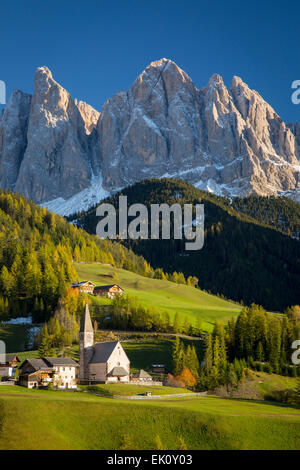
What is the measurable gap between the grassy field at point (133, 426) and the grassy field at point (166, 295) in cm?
8632

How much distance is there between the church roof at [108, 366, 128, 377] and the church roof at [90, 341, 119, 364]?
6.89 ft

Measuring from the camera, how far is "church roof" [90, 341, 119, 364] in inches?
3415

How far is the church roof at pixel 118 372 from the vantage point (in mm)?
85125

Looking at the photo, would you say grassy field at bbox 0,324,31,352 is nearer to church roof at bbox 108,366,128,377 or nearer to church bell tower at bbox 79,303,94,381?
church bell tower at bbox 79,303,94,381

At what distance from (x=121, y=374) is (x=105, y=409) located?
91.1 feet

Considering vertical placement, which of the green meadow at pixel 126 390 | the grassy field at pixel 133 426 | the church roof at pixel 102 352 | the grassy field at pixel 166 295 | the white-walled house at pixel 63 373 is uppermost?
the grassy field at pixel 166 295

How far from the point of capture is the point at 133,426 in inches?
2137

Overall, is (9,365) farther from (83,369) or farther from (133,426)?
(133,426)

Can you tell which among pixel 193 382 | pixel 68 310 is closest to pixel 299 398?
pixel 193 382

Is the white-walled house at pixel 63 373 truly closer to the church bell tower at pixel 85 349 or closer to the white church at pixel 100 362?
the church bell tower at pixel 85 349

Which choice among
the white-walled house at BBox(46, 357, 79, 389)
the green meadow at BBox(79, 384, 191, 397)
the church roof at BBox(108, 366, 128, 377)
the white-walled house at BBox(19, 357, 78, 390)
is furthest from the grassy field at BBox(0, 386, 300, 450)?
the church roof at BBox(108, 366, 128, 377)

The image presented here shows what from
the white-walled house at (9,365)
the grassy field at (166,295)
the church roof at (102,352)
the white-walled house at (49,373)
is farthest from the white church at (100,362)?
the grassy field at (166,295)

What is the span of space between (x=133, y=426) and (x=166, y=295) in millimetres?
126037
